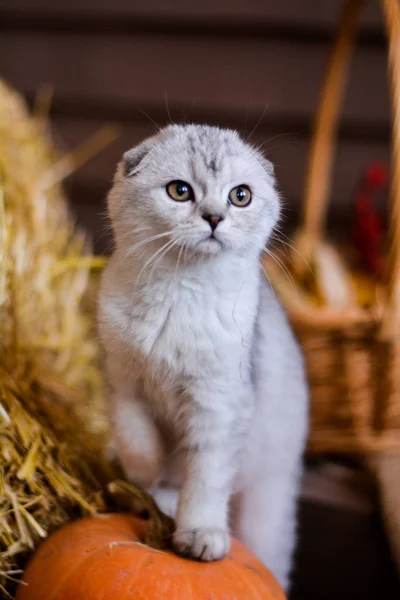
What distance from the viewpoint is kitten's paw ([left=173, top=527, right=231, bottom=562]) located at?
0.93m

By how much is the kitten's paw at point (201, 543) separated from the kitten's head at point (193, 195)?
1.40 ft

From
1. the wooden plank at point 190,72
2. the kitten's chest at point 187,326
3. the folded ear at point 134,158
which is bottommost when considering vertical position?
the kitten's chest at point 187,326

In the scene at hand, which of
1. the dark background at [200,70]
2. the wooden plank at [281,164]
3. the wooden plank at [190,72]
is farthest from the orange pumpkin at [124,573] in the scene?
the wooden plank at [190,72]

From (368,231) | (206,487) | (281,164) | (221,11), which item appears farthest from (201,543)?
(221,11)

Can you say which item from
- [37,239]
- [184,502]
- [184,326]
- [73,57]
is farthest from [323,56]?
[184,502]

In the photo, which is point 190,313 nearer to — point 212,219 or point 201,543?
point 212,219

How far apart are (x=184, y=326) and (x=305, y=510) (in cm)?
76

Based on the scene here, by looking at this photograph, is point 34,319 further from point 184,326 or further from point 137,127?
point 137,127

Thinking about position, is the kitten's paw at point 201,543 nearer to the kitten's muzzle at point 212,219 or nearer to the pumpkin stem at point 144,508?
the pumpkin stem at point 144,508

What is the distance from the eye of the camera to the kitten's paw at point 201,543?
0.93m

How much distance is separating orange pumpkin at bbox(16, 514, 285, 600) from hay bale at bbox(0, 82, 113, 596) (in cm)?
9

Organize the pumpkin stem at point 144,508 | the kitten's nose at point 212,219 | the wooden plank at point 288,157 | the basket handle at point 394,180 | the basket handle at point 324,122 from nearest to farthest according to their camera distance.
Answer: the kitten's nose at point 212,219, the pumpkin stem at point 144,508, the basket handle at point 394,180, the basket handle at point 324,122, the wooden plank at point 288,157

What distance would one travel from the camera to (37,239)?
151cm

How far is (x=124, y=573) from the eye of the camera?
895 millimetres
